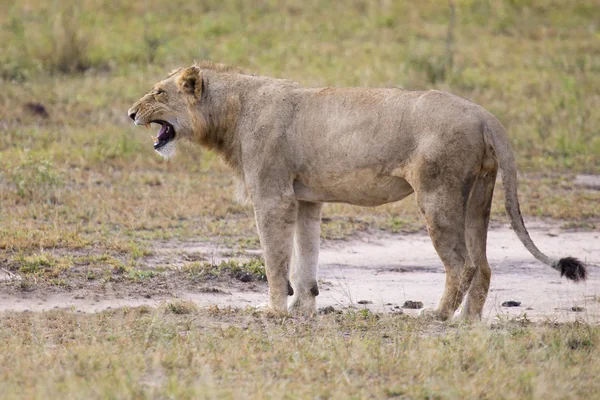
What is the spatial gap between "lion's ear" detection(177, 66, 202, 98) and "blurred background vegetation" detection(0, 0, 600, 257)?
6.95 feet

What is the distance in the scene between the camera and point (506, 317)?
23.1 feet

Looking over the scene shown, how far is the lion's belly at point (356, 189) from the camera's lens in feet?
23.0

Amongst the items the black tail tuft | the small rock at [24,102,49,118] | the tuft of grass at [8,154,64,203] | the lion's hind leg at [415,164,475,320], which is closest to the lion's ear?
the lion's hind leg at [415,164,475,320]

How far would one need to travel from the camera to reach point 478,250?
7.04m

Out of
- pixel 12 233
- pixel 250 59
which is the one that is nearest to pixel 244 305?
pixel 12 233

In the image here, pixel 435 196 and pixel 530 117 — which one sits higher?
pixel 435 196

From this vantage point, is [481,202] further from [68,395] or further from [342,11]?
[342,11]

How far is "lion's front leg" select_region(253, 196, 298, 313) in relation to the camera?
717 cm

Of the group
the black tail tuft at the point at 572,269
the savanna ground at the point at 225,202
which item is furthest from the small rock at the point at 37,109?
the black tail tuft at the point at 572,269

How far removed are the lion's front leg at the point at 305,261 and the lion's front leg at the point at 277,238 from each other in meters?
0.27

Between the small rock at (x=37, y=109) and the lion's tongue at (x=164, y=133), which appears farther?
the small rock at (x=37, y=109)

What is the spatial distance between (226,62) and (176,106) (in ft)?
32.5

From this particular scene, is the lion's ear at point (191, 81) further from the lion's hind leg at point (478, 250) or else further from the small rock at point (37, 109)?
the small rock at point (37, 109)

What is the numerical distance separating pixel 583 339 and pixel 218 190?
5.97 m
